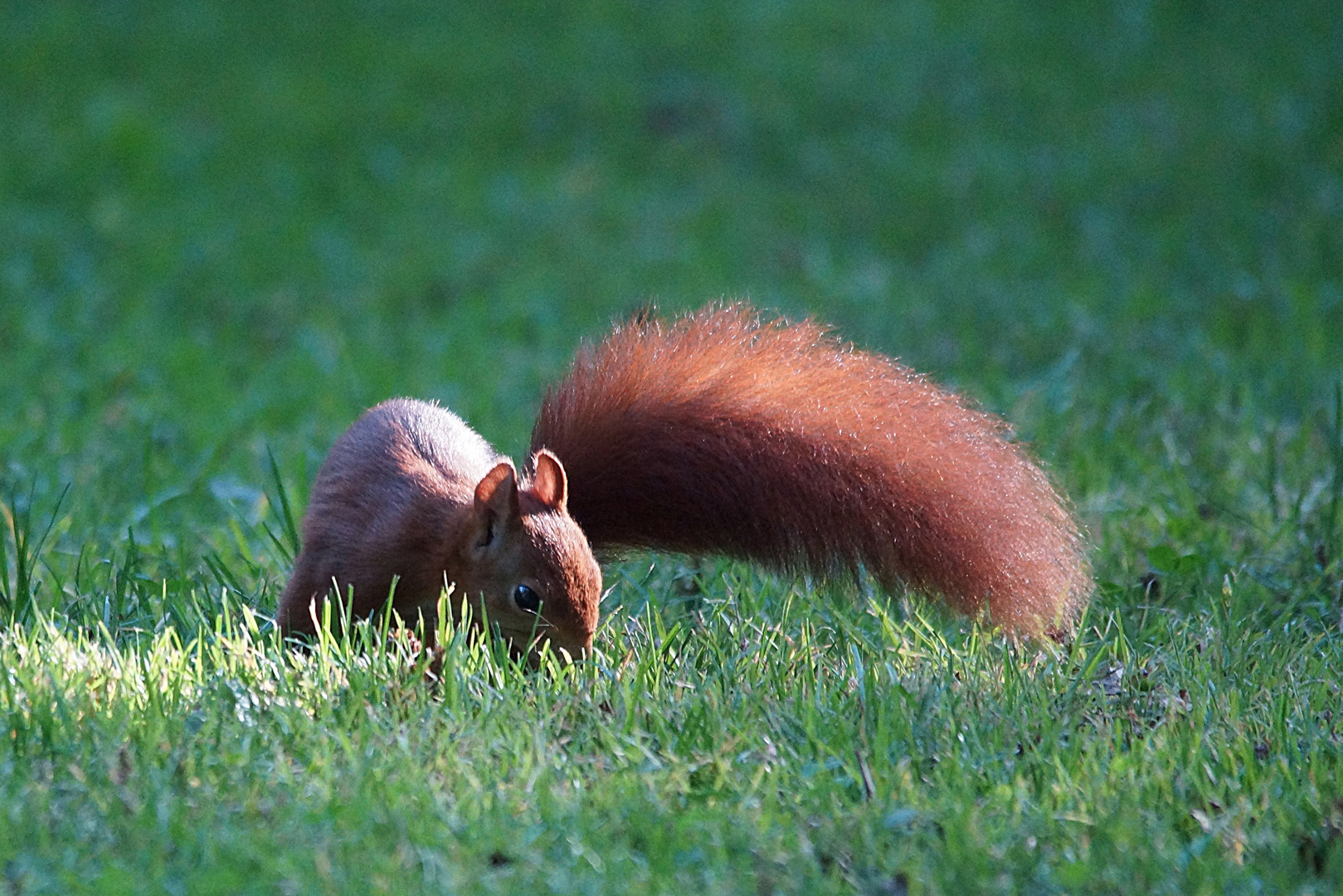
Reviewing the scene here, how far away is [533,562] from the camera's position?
9.38ft

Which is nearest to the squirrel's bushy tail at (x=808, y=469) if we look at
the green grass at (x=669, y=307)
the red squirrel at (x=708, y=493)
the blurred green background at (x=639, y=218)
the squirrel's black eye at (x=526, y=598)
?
the red squirrel at (x=708, y=493)

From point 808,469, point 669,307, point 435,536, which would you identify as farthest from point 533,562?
point 669,307

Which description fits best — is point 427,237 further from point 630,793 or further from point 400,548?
point 630,793

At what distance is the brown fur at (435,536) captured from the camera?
9.40 ft

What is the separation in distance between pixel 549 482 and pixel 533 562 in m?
0.16

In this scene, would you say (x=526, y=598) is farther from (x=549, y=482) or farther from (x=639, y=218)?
(x=639, y=218)

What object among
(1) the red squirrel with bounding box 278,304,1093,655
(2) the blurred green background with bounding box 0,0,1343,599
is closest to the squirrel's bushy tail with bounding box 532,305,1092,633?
(1) the red squirrel with bounding box 278,304,1093,655

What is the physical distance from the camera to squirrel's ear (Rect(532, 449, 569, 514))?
9.53ft

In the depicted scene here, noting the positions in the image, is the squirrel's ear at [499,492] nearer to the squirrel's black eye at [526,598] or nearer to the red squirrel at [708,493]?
the red squirrel at [708,493]

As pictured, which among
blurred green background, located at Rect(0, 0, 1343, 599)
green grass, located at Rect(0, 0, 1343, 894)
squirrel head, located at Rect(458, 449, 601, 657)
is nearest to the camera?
green grass, located at Rect(0, 0, 1343, 894)

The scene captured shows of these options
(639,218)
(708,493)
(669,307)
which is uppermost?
(708,493)

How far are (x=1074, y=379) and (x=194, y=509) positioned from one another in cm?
308

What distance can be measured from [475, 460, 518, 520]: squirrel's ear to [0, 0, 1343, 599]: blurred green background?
1.07m

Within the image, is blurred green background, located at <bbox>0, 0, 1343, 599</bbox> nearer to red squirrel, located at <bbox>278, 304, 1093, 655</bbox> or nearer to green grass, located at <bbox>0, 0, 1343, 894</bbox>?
green grass, located at <bbox>0, 0, 1343, 894</bbox>
